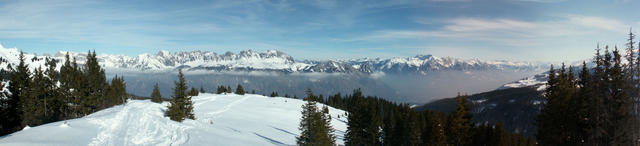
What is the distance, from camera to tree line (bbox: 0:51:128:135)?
158ft

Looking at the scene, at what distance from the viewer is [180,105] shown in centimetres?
4047

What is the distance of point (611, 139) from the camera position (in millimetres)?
26422

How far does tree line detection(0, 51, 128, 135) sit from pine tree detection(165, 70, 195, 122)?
25.7 meters

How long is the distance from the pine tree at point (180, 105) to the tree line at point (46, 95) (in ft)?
84.3

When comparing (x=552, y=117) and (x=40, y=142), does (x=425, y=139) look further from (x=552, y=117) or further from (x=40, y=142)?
(x=40, y=142)

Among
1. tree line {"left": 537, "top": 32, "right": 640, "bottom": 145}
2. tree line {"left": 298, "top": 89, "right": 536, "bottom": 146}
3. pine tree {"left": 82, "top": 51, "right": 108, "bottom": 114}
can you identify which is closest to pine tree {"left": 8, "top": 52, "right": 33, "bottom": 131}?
pine tree {"left": 82, "top": 51, "right": 108, "bottom": 114}

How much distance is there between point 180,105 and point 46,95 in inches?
1263

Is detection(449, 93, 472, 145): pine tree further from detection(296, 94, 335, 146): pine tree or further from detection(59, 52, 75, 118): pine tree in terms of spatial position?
detection(59, 52, 75, 118): pine tree

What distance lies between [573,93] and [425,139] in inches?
772

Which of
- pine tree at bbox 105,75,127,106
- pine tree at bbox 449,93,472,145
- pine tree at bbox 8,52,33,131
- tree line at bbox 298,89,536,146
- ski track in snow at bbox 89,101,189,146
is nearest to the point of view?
ski track in snow at bbox 89,101,189,146

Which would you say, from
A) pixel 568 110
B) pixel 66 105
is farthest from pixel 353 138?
pixel 66 105

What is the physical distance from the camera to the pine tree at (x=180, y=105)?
38.0 m

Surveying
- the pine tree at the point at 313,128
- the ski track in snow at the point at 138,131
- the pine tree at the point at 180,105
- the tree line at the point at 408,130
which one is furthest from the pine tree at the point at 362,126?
the ski track in snow at the point at 138,131

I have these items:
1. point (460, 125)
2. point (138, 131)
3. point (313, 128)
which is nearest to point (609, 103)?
point (460, 125)
